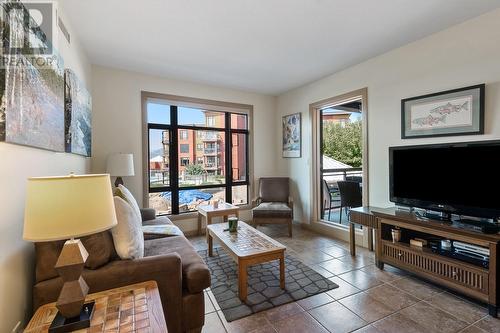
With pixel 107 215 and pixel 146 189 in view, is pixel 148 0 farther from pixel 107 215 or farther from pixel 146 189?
pixel 146 189

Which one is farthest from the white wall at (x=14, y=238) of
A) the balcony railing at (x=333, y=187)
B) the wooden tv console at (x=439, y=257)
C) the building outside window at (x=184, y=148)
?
the balcony railing at (x=333, y=187)

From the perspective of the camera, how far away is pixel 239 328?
5.99ft

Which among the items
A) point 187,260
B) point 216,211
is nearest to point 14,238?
point 187,260

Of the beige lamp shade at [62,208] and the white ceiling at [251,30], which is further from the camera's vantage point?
the white ceiling at [251,30]

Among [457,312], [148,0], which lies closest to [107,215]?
[148,0]

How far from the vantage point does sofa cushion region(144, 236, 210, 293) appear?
67.4 inches

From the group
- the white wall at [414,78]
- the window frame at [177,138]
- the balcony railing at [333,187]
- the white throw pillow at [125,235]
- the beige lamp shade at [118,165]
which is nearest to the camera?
the white throw pillow at [125,235]

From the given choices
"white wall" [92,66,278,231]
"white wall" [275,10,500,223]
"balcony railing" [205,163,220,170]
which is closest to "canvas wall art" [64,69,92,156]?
"white wall" [92,66,278,231]

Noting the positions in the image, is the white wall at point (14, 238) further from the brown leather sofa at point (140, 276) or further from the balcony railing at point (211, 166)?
the balcony railing at point (211, 166)

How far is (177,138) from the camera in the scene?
4160mm

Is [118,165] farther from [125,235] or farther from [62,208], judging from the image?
[62,208]

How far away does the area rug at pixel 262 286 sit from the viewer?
2086 millimetres

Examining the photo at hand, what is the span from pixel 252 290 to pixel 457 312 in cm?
171

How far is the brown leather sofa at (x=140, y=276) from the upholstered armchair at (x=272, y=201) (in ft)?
7.06
